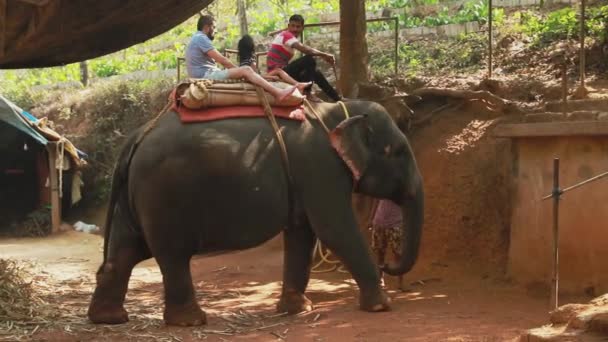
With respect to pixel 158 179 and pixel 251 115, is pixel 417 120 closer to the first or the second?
pixel 251 115

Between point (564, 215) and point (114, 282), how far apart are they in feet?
14.1

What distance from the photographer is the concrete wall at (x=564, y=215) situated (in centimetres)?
799

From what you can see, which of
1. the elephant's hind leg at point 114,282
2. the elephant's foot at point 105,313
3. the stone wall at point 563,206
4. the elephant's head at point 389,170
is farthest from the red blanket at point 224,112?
the stone wall at point 563,206

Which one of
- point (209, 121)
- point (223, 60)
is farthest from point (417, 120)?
point (209, 121)

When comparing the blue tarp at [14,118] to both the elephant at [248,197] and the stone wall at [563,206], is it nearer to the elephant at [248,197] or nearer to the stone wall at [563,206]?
the elephant at [248,197]

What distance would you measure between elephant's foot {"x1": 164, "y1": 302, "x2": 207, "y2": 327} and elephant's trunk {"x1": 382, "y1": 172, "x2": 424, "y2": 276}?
1923mm

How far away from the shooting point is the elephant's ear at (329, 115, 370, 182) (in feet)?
26.6

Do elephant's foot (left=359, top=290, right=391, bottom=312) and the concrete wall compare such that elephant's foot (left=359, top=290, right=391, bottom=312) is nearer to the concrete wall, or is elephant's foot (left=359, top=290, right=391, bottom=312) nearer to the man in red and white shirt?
the concrete wall

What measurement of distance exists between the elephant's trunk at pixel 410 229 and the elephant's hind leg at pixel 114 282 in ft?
8.01

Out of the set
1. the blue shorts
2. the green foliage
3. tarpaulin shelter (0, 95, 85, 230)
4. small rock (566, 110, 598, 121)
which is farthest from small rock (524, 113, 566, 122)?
tarpaulin shelter (0, 95, 85, 230)

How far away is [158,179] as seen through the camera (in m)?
7.48

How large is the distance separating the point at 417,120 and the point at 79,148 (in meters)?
12.3

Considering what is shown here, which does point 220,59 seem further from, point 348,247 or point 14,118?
point 14,118

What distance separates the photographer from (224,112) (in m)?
7.95
